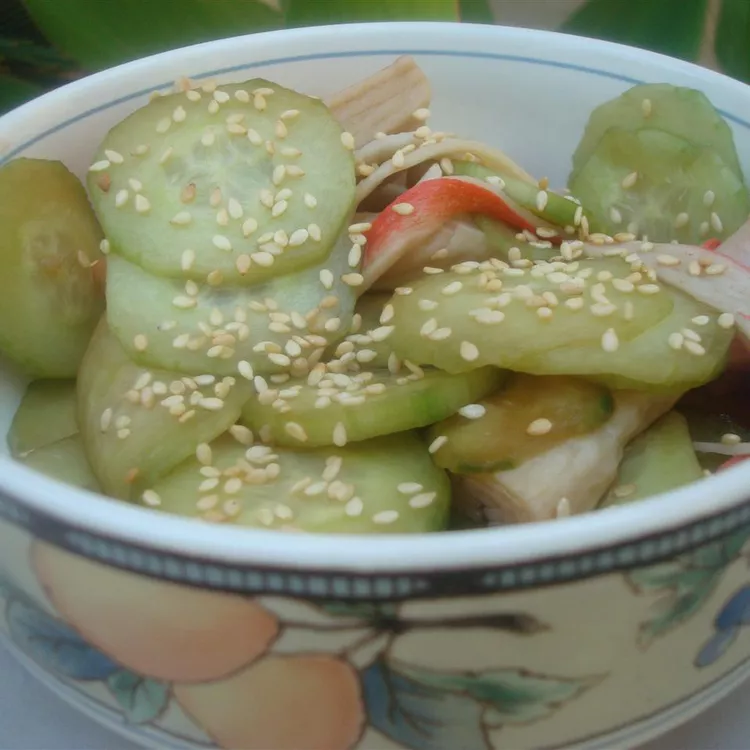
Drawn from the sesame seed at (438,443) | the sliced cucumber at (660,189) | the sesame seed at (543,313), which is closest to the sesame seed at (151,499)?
the sesame seed at (438,443)

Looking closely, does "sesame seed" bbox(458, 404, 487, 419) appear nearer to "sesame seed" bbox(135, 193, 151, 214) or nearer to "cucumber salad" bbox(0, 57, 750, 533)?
"cucumber salad" bbox(0, 57, 750, 533)

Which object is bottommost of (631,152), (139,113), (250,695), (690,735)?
(690,735)

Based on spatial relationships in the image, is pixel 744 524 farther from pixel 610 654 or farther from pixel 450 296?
pixel 450 296

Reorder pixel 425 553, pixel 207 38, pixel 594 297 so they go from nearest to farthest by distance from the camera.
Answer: pixel 425 553, pixel 594 297, pixel 207 38

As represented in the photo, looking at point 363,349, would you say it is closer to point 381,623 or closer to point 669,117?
point 381,623

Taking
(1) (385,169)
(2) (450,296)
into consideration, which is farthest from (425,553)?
(1) (385,169)

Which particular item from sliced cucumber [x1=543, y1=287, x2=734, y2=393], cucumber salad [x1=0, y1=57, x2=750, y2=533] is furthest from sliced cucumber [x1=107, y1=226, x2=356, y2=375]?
sliced cucumber [x1=543, y1=287, x2=734, y2=393]

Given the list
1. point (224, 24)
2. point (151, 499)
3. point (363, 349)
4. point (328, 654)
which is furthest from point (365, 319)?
point (224, 24)
